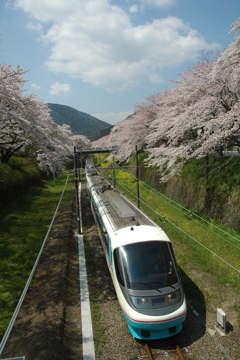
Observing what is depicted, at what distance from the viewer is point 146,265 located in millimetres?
6707

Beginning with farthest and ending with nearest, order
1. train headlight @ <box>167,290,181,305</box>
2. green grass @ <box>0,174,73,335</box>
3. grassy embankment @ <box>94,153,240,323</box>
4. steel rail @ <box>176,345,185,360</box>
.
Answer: grassy embankment @ <box>94,153,240,323</box>, green grass @ <box>0,174,73,335</box>, train headlight @ <box>167,290,181,305</box>, steel rail @ <box>176,345,185,360</box>

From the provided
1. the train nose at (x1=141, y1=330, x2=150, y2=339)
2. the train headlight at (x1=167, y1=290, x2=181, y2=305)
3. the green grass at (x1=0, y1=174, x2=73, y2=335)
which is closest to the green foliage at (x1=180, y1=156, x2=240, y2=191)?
the train headlight at (x1=167, y1=290, x2=181, y2=305)

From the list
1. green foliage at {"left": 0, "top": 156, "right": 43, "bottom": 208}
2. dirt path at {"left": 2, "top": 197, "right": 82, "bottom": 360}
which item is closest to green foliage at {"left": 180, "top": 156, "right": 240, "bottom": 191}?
dirt path at {"left": 2, "top": 197, "right": 82, "bottom": 360}

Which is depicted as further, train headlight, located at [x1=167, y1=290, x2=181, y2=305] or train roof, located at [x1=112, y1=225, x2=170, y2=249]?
train roof, located at [x1=112, y1=225, x2=170, y2=249]

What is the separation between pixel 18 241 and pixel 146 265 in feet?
26.3

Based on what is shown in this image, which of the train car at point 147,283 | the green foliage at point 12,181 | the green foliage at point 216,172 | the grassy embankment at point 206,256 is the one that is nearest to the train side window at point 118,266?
the train car at point 147,283

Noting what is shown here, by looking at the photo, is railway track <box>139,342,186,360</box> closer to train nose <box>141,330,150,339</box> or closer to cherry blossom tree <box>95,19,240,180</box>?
train nose <box>141,330,150,339</box>

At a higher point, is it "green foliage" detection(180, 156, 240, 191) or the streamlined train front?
"green foliage" detection(180, 156, 240, 191)

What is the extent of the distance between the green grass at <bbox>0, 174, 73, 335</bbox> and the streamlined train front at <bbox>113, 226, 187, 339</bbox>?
3583 millimetres

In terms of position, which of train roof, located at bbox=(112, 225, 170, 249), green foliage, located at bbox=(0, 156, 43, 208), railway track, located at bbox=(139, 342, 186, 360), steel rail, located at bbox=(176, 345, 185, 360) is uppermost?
green foliage, located at bbox=(0, 156, 43, 208)

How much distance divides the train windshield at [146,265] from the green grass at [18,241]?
144 inches

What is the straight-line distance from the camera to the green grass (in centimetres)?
811

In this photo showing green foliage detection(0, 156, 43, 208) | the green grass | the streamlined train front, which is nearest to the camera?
the streamlined train front

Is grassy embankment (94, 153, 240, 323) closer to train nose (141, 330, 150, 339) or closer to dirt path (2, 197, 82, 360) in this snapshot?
train nose (141, 330, 150, 339)
